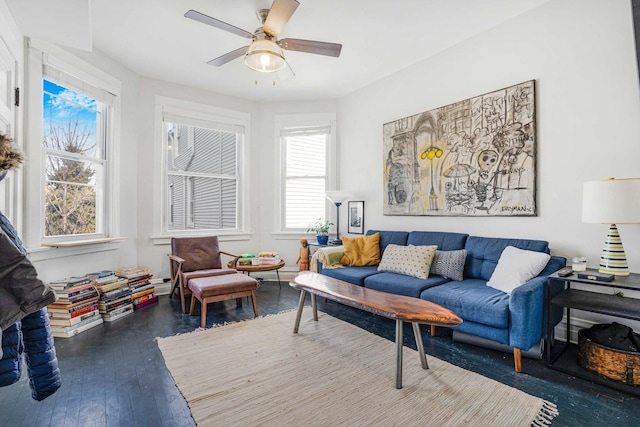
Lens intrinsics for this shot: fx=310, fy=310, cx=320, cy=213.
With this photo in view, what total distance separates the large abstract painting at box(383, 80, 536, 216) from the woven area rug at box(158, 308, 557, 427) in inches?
68.4

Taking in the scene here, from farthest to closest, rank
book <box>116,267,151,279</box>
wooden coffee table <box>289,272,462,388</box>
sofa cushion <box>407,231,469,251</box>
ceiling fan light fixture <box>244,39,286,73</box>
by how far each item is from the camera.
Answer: book <box>116,267,151,279</box> < sofa cushion <box>407,231,469,251</box> < ceiling fan light fixture <box>244,39,286,73</box> < wooden coffee table <box>289,272,462,388</box>

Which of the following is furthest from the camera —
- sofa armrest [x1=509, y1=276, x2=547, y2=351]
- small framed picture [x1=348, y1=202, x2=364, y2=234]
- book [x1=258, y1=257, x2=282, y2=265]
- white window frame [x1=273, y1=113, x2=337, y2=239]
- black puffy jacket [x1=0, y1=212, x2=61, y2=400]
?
white window frame [x1=273, y1=113, x2=337, y2=239]

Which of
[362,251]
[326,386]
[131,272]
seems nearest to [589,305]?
[326,386]

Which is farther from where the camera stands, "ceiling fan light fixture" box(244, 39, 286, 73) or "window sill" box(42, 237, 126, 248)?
"window sill" box(42, 237, 126, 248)

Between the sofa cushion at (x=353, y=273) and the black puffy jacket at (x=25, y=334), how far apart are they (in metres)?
2.47

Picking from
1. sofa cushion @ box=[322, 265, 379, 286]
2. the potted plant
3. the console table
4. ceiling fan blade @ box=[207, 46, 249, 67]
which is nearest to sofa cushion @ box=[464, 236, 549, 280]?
the console table

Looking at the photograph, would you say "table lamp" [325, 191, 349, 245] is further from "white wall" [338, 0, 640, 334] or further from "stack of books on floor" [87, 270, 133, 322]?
"stack of books on floor" [87, 270, 133, 322]

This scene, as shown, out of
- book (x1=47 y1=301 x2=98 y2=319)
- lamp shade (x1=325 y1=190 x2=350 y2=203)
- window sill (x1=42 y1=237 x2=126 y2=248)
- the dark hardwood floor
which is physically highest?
lamp shade (x1=325 y1=190 x2=350 y2=203)

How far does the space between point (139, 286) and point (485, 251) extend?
379 cm

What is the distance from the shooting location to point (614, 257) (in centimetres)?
218

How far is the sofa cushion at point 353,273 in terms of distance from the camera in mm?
3311

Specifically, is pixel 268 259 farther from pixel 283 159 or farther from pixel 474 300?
pixel 474 300

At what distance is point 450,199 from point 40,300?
347 cm

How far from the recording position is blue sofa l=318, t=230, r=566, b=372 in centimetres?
214
